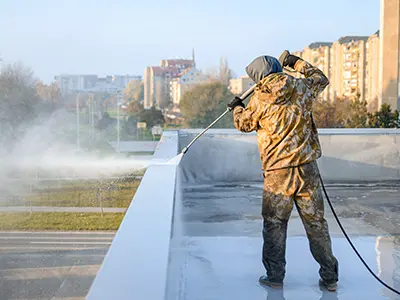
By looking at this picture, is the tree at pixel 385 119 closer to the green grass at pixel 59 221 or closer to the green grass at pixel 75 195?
the green grass at pixel 59 221

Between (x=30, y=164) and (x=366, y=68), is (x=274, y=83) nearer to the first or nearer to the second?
(x=30, y=164)

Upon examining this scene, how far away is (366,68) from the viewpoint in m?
60.4

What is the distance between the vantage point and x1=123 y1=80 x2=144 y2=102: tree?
345ft

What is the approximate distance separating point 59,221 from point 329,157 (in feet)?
74.6

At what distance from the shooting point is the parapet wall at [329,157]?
5746 millimetres

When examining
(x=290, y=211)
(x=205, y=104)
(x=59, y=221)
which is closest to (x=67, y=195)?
(x=59, y=221)

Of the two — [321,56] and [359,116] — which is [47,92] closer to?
[321,56]

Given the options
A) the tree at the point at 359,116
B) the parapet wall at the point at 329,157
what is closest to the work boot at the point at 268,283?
the parapet wall at the point at 329,157

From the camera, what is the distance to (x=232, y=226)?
3.89 metres

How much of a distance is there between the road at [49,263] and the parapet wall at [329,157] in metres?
15.0

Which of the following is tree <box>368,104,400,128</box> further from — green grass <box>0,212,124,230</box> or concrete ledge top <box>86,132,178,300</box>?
concrete ledge top <box>86,132,178,300</box>

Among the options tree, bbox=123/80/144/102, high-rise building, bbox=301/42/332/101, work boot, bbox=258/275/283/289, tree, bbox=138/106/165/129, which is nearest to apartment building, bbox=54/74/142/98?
tree, bbox=123/80/144/102

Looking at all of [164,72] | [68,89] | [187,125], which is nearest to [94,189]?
[187,125]

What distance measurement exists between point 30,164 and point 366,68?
3659 cm
